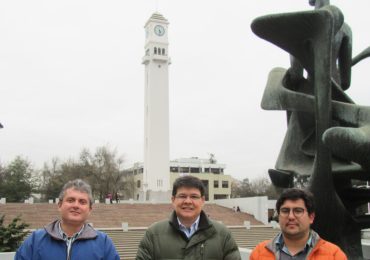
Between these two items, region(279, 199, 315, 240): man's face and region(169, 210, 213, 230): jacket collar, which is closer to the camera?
region(279, 199, 315, 240): man's face

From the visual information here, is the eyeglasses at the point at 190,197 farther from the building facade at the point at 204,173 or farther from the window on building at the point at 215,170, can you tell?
the window on building at the point at 215,170

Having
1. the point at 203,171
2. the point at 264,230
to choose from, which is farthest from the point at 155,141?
the point at 203,171

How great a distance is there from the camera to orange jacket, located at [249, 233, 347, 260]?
3302mm

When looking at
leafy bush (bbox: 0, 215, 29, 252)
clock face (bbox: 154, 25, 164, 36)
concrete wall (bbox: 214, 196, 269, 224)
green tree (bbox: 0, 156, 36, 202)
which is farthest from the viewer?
clock face (bbox: 154, 25, 164, 36)

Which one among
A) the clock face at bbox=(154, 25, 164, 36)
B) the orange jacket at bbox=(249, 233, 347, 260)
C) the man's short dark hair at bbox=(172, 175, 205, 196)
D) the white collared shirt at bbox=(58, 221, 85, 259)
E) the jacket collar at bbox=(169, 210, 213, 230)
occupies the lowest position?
the orange jacket at bbox=(249, 233, 347, 260)

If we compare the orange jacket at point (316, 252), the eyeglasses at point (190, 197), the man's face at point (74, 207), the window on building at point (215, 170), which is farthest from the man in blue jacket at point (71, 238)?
the window on building at point (215, 170)

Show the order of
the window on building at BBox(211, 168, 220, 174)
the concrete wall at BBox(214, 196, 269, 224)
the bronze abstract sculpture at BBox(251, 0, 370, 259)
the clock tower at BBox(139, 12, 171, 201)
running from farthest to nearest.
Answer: the window on building at BBox(211, 168, 220, 174)
the clock tower at BBox(139, 12, 171, 201)
the concrete wall at BBox(214, 196, 269, 224)
the bronze abstract sculpture at BBox(251, 0, 370, 259)

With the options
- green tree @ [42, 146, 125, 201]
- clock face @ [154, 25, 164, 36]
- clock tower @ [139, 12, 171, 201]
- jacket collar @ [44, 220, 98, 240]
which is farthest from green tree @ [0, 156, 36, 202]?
jacket collar @ [44, 220, 98, 240]

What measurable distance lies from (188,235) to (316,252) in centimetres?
91

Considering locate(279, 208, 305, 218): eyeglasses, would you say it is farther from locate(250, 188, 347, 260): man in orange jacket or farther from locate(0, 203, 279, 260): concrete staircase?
locate(0, 203, 279, 260): concrete staircase

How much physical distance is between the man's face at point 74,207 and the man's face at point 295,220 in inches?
56.7

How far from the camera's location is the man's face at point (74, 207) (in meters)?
3.47

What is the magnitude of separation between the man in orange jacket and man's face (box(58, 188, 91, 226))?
1.28m

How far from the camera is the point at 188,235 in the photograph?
349cm
